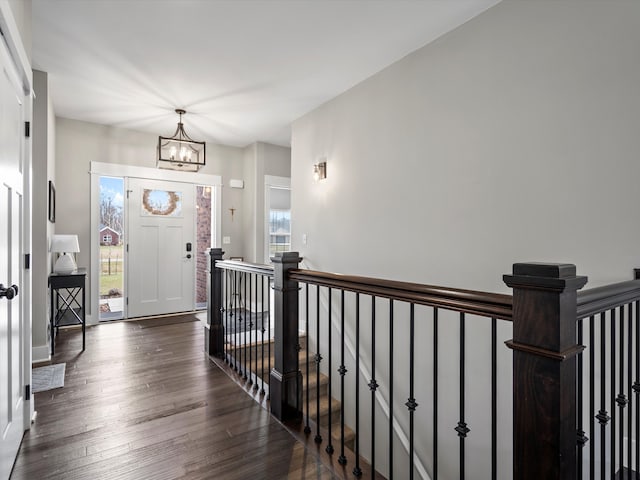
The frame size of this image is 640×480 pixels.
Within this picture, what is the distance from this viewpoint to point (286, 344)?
2.15 meters

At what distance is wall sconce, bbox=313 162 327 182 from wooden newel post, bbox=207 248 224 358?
58.4 inches

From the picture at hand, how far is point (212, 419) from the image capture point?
2178mm

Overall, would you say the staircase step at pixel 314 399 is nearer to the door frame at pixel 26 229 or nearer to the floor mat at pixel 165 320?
the door frame at pixel 26 229

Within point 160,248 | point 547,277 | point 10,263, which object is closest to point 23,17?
point 10,263

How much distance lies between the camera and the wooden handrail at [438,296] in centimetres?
106

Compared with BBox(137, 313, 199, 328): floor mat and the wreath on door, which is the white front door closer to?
BBox(137, 313, 199, 328): floor mat

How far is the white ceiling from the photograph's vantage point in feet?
7.97

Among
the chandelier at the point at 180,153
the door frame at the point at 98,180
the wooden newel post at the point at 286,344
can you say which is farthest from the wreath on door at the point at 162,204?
the wooden newel post at the point at 286,344

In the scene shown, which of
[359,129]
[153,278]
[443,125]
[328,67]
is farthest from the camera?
[153,278]

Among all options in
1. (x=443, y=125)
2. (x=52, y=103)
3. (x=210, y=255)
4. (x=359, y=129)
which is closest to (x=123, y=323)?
(x=210, y=255)

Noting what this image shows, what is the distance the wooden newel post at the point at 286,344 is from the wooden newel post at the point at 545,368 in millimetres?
1378

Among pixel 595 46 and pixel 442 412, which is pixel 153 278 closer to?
pixel 442 412

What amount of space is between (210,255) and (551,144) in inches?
108

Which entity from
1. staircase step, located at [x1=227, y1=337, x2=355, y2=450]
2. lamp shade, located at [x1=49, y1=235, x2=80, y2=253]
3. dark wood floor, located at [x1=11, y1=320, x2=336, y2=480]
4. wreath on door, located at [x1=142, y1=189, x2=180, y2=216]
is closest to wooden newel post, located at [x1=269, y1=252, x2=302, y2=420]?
dark wood floor, located at [x1=11, y1=320, x2=336, y2=480]
